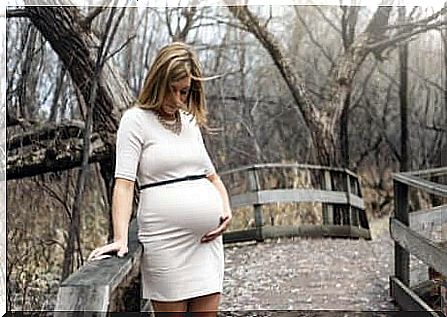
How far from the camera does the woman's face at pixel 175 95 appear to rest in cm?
196

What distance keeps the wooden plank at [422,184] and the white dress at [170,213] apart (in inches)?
48.2

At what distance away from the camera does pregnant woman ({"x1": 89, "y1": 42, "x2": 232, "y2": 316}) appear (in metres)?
1.94

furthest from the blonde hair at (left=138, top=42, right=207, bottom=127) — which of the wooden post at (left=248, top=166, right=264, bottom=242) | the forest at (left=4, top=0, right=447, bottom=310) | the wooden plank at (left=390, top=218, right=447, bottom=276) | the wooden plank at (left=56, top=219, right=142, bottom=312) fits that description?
the wooden post at (left=248, top=166, right=264, bottom=242)

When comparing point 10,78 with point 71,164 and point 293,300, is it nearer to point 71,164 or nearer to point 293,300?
point 71,164

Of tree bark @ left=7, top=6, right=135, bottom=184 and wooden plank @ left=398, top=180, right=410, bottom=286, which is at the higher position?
tree bark @ left=7, top=6, right=135, bottom=184

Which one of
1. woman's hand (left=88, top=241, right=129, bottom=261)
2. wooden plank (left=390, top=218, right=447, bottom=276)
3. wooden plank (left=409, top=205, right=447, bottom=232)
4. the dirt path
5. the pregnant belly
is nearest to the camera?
woman's hand (left=88, top=241, right=129, bottom=261)

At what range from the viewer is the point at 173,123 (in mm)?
2014

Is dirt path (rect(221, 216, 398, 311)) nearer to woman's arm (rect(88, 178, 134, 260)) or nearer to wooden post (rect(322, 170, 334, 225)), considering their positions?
wooden post (rect(322, 170, 334, 225))

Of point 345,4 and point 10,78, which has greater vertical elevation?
point 345,4

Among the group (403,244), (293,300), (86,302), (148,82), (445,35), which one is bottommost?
(293,300)

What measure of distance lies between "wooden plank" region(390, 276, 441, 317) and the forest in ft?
1.10

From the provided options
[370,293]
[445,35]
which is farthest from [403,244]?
[445,35]

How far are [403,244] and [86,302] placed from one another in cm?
208

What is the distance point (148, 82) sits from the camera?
77.9 inches
